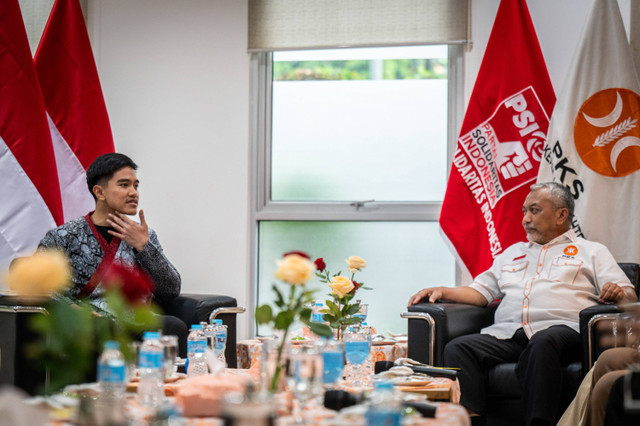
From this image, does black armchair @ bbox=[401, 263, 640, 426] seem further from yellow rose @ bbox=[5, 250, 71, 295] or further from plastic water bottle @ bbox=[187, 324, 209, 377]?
yellow rose @ bbox=[5, 250, 71, 295]

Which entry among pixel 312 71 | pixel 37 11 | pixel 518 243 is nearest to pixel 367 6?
pixel 312 71

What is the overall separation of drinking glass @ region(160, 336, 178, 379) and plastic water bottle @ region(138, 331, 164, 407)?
0.10 metres

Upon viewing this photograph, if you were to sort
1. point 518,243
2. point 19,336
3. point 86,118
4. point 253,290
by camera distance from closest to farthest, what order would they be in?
point 19,336 → point 518,243 → point 86,118 → point 253,290

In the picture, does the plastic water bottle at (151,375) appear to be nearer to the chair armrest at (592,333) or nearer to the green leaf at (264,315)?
the green leaf at (264,315)

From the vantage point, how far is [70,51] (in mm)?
Answer: 4133

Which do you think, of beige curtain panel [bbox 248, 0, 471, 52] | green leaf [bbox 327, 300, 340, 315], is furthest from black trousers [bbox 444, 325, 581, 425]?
beige curtain panel [bbox 248, 0, 471, 52]

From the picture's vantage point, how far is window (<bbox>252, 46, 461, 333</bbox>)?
4.33 meters

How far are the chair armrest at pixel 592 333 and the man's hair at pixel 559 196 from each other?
0.69m

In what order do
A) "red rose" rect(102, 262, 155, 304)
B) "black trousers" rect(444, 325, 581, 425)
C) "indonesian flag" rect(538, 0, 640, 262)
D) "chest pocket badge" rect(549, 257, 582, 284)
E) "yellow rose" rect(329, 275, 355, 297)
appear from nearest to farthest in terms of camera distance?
"red rose" rect(102, 262, 155, 304) < "yellow rose" rect(329, 275, 355, 297) < "black trousers" rect(444, 325, 581, 425) < "chest pocket badge" rect(549, 257, 582, 284) < "indonesian flag" rect(538, 0, 640, 262)

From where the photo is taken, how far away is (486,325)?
3.44 metres

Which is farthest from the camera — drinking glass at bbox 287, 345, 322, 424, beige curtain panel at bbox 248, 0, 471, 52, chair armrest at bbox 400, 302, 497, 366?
beige curtain panel at bbox 248, 0, 471, 52

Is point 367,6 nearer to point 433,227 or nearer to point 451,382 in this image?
point 433,227

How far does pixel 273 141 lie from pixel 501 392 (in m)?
2.22

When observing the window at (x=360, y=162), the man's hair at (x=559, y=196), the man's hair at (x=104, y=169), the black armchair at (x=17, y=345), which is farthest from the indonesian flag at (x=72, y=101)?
the man's hair at (x=559, y=196)
